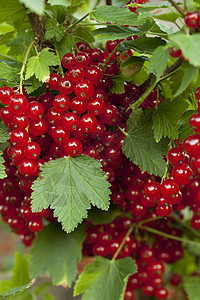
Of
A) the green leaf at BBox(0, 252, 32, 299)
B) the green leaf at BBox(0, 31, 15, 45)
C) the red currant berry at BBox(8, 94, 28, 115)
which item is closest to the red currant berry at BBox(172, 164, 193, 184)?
the red currant berry at BBox(8, 94, 28, 115)

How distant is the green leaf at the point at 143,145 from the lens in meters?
0.54

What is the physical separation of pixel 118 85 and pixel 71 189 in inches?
7.2

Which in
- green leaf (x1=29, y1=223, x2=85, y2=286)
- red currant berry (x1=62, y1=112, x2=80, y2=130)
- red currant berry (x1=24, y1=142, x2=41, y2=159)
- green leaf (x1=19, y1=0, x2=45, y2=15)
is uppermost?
green leaf (x1=19, y1=0, x2=45, y2=15)

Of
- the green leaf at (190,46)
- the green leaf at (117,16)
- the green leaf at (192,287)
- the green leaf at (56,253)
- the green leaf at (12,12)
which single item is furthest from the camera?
the green leaf at (192,287)

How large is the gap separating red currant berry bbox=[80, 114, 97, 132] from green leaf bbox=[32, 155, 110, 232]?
0.05 m

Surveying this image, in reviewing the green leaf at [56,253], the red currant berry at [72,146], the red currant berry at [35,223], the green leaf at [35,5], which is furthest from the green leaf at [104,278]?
the green leaf at [35,5]

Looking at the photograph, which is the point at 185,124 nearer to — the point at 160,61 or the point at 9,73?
the point at 160,61

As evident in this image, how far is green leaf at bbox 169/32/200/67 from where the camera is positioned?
0.35 meters

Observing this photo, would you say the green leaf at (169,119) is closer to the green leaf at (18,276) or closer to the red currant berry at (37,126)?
the red currant berry at (37,126)

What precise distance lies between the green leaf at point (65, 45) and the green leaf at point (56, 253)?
36 cm

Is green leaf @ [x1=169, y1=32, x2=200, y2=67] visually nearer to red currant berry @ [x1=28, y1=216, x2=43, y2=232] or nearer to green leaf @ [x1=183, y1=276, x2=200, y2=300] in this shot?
red currant berry @ [x1=28, y1=216, x2=43, y2=232]

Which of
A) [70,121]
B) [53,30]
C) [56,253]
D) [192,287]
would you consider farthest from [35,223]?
[192,287]

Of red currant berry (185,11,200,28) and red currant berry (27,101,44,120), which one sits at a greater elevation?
red currant berry (185,11,200,28)

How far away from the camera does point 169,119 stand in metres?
0.53
